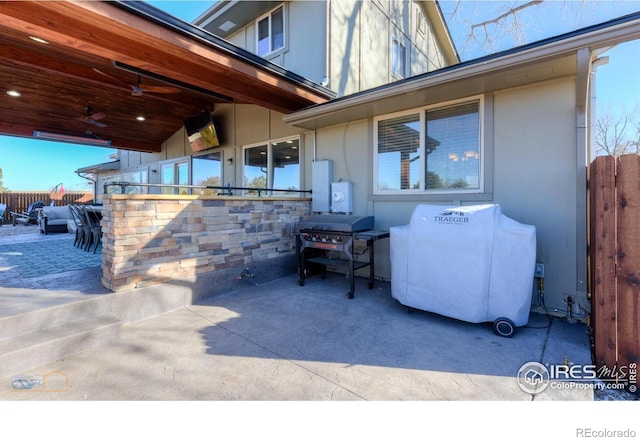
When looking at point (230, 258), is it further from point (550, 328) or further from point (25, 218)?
point (25, 218)

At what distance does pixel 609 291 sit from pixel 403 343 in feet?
5.36

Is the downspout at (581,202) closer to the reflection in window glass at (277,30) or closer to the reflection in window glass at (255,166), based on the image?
the reflection in window glass at (255,166)

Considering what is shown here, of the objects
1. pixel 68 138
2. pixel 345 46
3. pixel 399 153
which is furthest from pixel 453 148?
pixel 68 138

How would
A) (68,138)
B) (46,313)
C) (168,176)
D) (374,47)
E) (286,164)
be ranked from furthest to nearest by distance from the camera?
(168,176) → (68,138) → (374,47) → (286,164) → (46,313)

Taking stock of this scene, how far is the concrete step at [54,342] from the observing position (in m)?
2.23

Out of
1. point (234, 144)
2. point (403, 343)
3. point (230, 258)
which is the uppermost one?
point (234, 144)

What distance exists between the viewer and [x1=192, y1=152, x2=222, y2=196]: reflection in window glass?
7891 millimetres

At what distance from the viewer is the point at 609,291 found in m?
2.21

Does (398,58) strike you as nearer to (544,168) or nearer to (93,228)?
(544,168)

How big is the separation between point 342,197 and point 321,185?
52cm

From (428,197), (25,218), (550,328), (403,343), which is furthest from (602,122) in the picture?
(25,218)

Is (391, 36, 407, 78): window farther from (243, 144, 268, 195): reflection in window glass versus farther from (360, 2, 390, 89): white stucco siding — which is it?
(243, 144, 268, 195): reflection in window glass

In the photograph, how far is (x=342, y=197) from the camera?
5.14 metres

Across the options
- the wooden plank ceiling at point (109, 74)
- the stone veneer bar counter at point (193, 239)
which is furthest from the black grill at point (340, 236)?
the wooden plank ceiling at point (109, 74)
